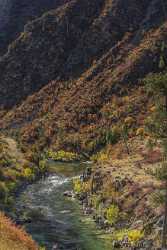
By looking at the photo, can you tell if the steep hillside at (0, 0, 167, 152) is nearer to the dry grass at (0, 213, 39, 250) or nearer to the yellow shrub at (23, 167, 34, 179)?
the yellow shrub at (23, 167, 34, 179)

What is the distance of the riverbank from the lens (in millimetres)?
51731

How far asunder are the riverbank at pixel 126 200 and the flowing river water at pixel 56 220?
5.67 feet

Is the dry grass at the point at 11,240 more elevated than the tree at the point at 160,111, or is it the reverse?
the tree at the point at 160,111

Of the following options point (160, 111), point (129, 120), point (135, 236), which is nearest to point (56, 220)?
point (135, 236)

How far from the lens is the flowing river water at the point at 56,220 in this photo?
5209 centimetres

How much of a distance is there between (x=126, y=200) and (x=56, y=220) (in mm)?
9501

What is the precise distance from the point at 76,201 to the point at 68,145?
7757 centimetres

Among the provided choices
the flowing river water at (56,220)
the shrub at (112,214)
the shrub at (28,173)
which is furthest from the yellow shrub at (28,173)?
the shrub at (112,214)

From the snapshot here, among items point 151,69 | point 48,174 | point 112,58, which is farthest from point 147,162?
point 112,58

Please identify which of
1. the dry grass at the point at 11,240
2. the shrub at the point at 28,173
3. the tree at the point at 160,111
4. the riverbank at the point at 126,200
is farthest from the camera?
the shrub at the point at 28,173

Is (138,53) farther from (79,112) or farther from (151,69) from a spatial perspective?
A: (79,112)

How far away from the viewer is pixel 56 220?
6259 centimetres

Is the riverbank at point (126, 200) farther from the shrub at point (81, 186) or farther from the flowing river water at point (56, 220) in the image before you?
the flowing river water at point (56, 220)

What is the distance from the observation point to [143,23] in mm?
193750
